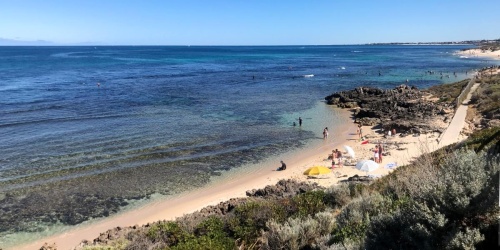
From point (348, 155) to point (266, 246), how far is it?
1412 centimetres

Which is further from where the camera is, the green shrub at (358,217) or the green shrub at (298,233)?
the green shrub at (298,233)

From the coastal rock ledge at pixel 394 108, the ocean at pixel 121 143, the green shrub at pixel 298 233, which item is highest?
the green shrub at pixel 298 233

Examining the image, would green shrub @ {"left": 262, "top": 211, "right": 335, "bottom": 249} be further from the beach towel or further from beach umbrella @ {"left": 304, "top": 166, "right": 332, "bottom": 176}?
the beach towel

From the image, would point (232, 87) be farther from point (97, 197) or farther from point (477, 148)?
point (477, 148)

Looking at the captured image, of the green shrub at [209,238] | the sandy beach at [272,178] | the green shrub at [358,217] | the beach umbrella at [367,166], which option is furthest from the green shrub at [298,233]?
the beach umbrella at [367,166]

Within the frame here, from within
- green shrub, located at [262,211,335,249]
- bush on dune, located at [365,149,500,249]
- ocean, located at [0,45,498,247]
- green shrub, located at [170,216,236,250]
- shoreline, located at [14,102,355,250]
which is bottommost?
shoreline, located at [14,102,355,250]

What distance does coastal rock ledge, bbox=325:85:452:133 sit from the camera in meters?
26.6

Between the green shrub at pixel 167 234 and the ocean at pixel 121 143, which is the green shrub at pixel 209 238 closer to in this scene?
the green shrub at pixel 167 234

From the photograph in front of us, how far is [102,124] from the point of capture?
97.4ft

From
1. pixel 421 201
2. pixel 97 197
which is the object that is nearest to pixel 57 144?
pixel 97 197

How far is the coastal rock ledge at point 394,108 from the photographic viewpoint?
87.2 ft

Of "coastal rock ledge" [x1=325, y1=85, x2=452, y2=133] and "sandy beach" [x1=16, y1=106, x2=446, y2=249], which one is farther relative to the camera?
"coastal rock ledge" [x1=325, y1=85, x2=452, y2=133]

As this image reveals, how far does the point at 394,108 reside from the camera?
3297 centimetres

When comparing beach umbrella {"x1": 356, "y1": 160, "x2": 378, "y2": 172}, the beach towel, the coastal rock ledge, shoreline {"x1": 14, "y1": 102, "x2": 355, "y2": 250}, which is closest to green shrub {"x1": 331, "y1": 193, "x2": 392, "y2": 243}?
shoreline {"x1": 14, "y1": 102, "x2": 355, "y2": 250}
